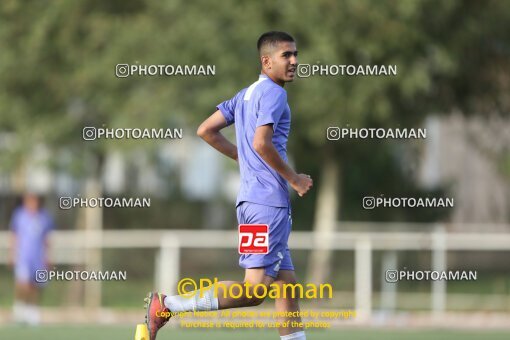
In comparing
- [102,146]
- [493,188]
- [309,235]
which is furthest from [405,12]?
[493,188]

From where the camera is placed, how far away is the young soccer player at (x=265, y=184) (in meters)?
8.78

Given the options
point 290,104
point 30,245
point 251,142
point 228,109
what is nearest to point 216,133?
point 228,109

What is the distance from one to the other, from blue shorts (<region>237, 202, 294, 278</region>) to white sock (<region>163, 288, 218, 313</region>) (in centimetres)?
31

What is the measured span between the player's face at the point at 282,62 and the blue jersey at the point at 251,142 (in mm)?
70

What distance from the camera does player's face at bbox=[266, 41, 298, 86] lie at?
906cm

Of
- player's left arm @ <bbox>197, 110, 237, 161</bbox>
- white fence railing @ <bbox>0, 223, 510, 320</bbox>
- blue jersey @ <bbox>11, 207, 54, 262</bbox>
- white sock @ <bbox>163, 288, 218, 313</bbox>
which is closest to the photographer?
white sock @ <bbox>163, 288, 218, 313</bbox>

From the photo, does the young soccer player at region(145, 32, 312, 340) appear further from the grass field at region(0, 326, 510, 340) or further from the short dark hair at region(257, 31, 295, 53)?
the grass field at region(0, 326, 510, 340)

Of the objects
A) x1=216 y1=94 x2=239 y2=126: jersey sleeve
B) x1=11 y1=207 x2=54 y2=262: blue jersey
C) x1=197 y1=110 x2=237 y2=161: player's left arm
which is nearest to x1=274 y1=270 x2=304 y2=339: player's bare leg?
x1=197 y1=110 x2=237 y2=161: player's left arm

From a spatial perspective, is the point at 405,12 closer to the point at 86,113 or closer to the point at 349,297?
the point at 349,297

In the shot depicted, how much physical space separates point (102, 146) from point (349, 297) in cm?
549

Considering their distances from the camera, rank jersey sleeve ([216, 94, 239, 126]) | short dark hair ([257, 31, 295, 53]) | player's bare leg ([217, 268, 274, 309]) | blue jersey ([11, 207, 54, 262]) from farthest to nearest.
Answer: blue jersey ([11, 207, 54, 262]), jersey sleeve ([216, 94, 239, 126]), short dark hair ([257, 31, 295, 53]), player's bare leg ([217, 268, 274, 309])

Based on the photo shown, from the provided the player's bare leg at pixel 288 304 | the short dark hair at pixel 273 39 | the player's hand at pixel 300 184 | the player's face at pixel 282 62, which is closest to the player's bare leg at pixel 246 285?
the player's bare leg at pixel 288 304

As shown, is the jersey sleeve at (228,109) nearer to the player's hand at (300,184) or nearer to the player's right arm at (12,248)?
the player's hand at (300,184)

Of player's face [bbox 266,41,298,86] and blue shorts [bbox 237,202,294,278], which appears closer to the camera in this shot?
blue shorts [bbox 237,202,294,278]
